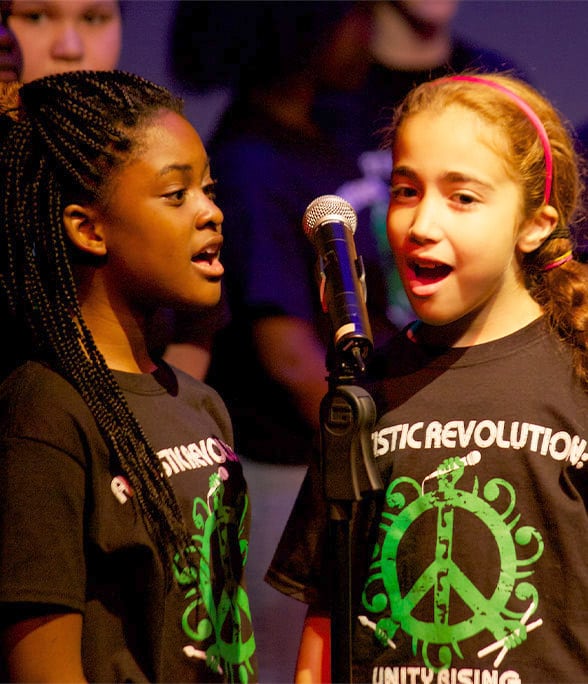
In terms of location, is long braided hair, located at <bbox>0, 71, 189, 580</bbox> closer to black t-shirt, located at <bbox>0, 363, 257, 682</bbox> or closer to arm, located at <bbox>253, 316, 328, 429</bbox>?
black t-shirt, located at <bbox>0, 363, 257, 682</bbox>

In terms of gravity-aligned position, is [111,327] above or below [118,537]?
above

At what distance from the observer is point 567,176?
1.59 metres

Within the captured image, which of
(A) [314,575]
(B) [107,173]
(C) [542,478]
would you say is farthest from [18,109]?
(C) [542,478]

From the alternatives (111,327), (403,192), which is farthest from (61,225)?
(403,192)

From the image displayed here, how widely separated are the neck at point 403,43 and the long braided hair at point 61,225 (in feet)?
3.38

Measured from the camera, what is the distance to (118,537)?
4.25ft

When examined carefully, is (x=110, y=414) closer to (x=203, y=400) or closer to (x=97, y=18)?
(x=203, y=400)

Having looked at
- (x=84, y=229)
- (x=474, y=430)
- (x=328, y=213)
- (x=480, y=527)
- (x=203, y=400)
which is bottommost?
(x=480, y=527)

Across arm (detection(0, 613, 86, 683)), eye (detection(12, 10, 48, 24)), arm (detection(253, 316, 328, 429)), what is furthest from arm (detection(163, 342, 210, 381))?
arm (detection(0, 613, 86, 683))

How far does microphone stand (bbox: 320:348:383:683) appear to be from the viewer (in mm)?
1112

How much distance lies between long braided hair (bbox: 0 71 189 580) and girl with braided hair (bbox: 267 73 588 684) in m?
0.32

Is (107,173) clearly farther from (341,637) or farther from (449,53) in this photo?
(449,53)

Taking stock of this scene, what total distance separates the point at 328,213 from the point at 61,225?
17.0 inches

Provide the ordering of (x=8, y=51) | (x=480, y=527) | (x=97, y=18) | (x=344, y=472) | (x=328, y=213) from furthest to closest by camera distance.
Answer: (x=97, y=18)
(x=8, y=51)
(x=480, y=527)
(x=328, y=213)
(x=344, y=472)
